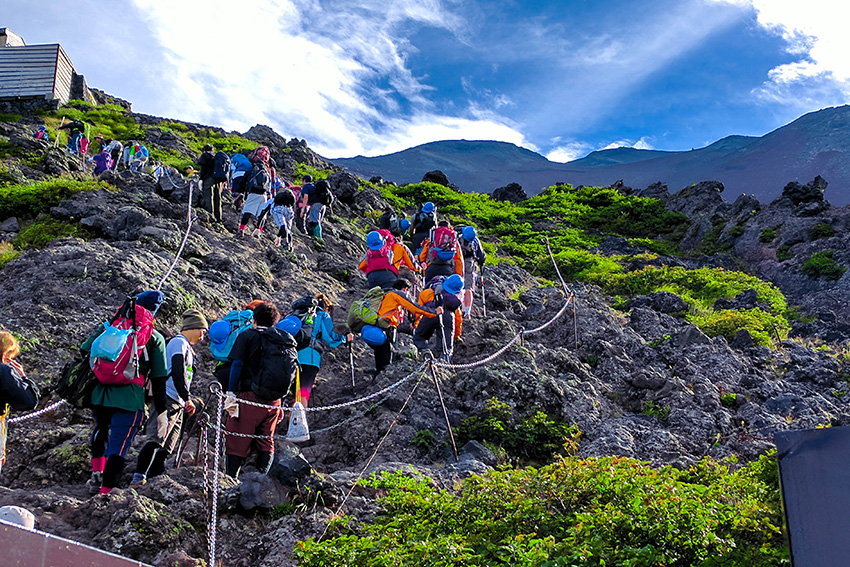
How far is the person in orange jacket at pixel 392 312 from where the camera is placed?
859cm

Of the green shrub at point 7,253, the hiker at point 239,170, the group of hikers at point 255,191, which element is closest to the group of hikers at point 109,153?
the hiker at point 239,170

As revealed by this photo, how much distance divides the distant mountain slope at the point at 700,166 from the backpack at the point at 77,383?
53505 mm

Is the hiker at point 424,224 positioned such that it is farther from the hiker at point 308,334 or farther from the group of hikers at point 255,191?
the hiker at point 308,334

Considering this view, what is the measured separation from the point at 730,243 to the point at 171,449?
74.0ft

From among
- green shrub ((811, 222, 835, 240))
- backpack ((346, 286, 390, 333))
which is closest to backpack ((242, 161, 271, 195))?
backpack ((346, 286, 390, 333))

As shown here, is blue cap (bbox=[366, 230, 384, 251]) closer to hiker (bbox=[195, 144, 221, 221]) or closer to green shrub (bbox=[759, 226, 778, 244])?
hiker (bbox=[195, 144, 221, 221])

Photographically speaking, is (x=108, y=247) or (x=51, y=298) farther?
(x=108, y=247)

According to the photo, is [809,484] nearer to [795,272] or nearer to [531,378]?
[531,378]

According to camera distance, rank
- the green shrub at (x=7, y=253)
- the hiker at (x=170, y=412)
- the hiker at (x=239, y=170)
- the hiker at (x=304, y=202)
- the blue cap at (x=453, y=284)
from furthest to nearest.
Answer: the hiker at (x=304, y=202)
the hiker at (x=239, y=170)
the green shrub at (x=7, y=253)
the blue cap at (x=453, y=284)
the hiker at (x=170, y=412)

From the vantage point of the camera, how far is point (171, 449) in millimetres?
5957

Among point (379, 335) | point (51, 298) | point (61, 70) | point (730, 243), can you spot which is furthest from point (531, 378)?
point (61, 70)

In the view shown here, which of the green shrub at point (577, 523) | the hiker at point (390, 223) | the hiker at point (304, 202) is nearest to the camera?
the green shrub at point (577, 523)

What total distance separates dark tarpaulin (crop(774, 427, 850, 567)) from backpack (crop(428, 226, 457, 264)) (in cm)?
747

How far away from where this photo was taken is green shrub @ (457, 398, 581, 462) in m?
7.87
